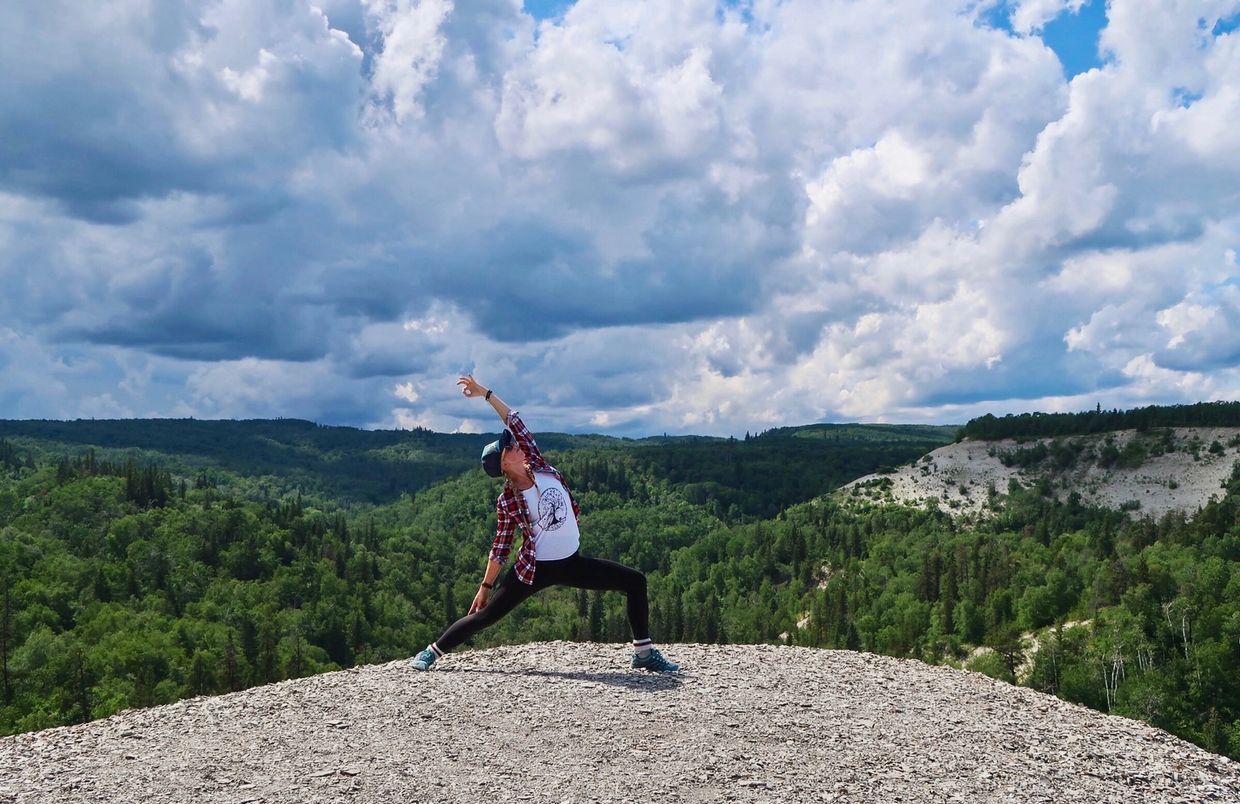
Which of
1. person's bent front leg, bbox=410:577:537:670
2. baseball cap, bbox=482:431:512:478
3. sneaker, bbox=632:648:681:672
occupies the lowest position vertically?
sneaker, bbox=632:648:681:672

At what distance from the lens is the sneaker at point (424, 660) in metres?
14.2

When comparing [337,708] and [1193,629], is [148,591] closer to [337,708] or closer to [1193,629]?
[1193,629]

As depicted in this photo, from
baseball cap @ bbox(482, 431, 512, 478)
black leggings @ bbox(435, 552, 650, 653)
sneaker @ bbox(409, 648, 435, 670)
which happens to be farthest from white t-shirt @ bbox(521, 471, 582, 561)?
sneaker @ bbox(409, 648, 435, 670)

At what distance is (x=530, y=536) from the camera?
44.0 feet

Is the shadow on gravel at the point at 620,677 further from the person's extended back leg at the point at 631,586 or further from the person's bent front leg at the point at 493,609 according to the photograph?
the person's bent front leg at the point at 493,609

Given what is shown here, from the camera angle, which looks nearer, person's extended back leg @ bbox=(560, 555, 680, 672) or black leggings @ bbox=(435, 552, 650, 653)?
black leggings @ bbox=(435, 552, 650, 653)

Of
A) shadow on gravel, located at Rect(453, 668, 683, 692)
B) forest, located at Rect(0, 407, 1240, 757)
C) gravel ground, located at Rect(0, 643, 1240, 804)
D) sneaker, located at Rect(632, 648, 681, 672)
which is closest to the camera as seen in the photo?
gravel ground, located at Rect(0, 643, 1240, 804)

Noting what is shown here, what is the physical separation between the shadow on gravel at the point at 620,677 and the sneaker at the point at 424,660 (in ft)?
1.51

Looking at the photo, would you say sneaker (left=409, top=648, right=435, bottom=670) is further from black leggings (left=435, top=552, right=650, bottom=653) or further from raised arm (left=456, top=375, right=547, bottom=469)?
raised arm (left=456, top=375, right=547, bottom=469)

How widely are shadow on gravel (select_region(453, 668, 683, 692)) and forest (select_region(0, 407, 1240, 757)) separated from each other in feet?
175

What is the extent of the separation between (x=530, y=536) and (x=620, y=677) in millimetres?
2539

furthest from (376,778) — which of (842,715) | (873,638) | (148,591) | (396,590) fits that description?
(396,590)

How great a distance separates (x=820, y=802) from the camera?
9977 mm

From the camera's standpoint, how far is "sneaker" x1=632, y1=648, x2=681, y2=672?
46.4 feet
